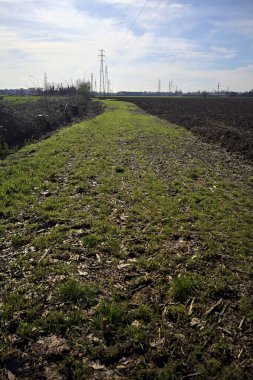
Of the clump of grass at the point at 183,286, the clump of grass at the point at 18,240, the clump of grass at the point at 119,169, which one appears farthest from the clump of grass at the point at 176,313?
the clump of grass at the point at 119,169

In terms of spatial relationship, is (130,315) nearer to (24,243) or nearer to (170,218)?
(24,243)

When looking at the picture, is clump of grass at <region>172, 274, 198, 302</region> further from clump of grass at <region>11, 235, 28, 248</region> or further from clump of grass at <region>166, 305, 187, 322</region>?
Answer: clump of grass at <region>11, 235, 28, 248</region>

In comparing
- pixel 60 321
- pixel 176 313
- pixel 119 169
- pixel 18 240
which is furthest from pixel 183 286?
pixel 119 169

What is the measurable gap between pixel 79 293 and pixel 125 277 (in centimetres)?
93

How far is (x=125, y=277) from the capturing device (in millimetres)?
5637

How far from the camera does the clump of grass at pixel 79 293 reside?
16.2 feet

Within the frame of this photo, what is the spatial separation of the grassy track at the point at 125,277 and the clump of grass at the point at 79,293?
0.02m

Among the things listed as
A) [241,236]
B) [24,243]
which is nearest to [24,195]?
[24,243]

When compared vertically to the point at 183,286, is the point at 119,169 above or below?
above

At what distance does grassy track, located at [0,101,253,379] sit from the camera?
3.94m

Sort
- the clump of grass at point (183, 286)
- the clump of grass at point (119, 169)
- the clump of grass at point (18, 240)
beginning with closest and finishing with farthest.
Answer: the clump of grass at point (183, 286) < the clump of grass at point (18, 240) < the clump of grass at point (119, 169)

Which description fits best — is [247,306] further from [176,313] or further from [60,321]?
[60,321]

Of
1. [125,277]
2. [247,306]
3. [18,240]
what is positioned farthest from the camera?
[18,240]

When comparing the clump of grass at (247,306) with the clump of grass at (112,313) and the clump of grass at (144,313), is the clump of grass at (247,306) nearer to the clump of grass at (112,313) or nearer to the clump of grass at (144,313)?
the clump of grass at (144,313)
